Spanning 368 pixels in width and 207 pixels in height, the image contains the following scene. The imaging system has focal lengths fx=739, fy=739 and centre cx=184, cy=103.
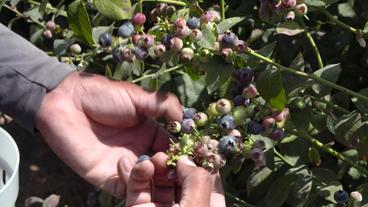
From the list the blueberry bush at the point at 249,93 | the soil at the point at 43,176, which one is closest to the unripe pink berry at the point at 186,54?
the blueberry bush at the point at 249,93

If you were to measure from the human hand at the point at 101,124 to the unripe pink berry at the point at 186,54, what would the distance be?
0.21m

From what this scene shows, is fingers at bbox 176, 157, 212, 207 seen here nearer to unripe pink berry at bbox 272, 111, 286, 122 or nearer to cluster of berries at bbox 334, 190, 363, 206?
unripe pink berry at bbox 272, 111, 286, 122

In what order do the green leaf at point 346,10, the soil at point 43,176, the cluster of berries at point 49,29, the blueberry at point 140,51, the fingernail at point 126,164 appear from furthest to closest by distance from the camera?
the soil at point 43,176
the cluster of berries at point 49,29
the green leaf at point 346,10
the fingernail at point 126,164
the blueberry at point 140,51

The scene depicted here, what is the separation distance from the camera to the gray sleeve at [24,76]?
1668mm

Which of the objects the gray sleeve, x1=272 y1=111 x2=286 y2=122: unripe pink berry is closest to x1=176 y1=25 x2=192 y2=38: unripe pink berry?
x1=272 y1=111 x2=286 y2=122: unripe pink berry

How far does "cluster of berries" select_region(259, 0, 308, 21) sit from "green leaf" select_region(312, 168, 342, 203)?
37 cm

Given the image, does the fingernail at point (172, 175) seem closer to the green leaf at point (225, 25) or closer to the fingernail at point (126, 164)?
the fingernail at point (126, 164)

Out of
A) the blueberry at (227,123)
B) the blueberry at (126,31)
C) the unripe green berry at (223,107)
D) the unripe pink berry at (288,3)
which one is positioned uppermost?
the unripe pink berry at (288,3)

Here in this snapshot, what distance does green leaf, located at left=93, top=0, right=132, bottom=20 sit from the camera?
1.43 m

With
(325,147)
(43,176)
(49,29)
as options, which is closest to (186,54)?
(325,147)

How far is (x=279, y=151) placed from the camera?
1666mm

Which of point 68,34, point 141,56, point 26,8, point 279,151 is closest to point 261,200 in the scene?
point 279,151

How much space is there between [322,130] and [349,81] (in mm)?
445

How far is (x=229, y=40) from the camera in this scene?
1.30 metres
